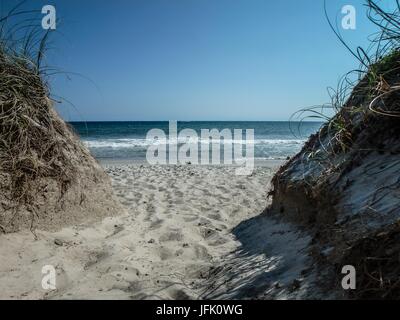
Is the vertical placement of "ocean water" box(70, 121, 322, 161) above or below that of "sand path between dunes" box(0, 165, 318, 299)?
above

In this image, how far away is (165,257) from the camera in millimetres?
3385

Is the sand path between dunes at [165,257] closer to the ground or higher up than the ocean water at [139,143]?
closer to the ground

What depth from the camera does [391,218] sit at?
6.26 feet

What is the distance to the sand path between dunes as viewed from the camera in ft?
8.28

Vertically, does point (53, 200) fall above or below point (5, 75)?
below

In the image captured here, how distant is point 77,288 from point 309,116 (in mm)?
2236

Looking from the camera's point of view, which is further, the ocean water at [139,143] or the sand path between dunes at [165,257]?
the ocean water at [139,143]

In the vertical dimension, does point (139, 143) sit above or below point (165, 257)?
above

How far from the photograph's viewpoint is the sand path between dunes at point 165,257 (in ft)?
8.28

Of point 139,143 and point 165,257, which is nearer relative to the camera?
→ point 165,257

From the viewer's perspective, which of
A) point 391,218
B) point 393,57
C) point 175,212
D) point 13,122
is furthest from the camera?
point 175,212
